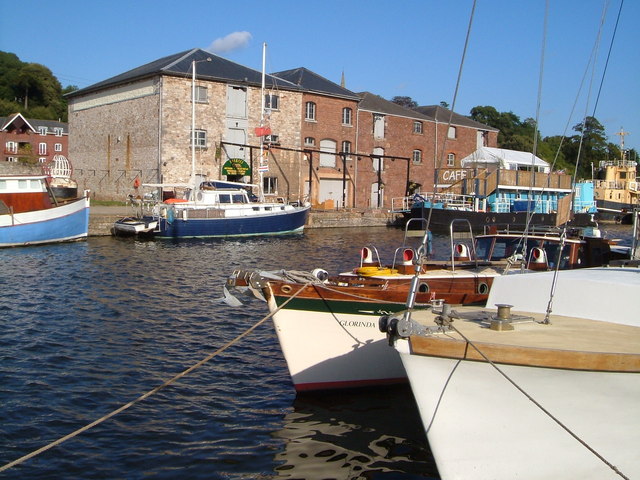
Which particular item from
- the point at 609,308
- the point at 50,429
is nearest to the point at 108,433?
the point at 50,429

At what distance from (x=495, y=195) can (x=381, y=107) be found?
1261 centimetres

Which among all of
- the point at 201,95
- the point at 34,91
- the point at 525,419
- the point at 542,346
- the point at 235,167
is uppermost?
the point at 34,91

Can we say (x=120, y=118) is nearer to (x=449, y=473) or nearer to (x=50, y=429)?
(x=50, y=429)

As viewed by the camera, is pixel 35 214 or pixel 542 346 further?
pixel 35 214

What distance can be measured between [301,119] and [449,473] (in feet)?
145

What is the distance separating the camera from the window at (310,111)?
1935 inches

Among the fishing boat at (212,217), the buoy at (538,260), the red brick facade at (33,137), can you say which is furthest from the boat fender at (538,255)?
the red brick facade at (33,137)

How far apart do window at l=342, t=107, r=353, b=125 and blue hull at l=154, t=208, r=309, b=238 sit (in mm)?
16085

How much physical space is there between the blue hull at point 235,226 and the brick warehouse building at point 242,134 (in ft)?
23.6

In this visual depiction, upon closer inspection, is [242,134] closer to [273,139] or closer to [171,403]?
[273,139]

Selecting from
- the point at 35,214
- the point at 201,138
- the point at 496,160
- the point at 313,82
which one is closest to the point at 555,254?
the point at 35,214

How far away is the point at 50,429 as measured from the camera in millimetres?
8297

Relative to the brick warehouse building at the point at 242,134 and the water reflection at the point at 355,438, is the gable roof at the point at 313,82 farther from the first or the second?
the water reflection at the point at 355,438

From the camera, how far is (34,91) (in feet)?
321
